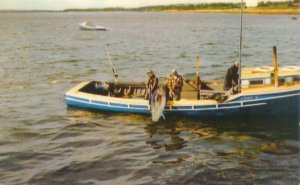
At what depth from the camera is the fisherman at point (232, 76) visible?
788 inches

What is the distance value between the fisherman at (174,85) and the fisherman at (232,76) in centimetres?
233

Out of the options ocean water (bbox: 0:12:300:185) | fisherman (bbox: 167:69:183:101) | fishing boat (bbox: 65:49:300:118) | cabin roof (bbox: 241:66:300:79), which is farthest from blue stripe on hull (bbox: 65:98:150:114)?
cabin roof (bbox: 241:66:300:79)

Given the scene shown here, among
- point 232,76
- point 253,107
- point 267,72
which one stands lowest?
point 253,107

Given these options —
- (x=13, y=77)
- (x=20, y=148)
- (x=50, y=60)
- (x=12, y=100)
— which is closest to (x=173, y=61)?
(x=50, y=60)

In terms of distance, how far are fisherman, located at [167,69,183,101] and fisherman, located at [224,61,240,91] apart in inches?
91.9

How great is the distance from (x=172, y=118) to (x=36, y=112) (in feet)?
28.8

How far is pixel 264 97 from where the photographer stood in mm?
19156

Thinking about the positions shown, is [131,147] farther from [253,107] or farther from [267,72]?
[267,72]

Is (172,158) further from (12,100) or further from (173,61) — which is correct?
(173,61)

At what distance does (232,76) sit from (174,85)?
2953mm

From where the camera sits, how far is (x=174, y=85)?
2077 centimetres

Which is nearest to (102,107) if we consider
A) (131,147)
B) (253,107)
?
(131,147)

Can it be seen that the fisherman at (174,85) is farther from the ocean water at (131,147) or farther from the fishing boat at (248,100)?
the ocean water at (131,147)

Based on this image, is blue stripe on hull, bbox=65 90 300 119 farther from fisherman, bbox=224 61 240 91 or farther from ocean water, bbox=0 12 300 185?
fisherman, bbox=224 61 240 91
